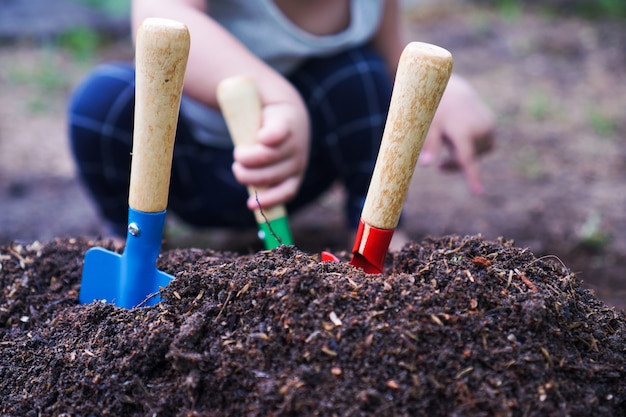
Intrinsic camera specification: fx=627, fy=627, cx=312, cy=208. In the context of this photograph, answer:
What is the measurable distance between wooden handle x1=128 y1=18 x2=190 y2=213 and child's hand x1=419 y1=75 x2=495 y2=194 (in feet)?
3.43

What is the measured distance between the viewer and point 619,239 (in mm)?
2176

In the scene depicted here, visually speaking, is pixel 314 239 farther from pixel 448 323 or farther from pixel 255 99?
pixel 448 323

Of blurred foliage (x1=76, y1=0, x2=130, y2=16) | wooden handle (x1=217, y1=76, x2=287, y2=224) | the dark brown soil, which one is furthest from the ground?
the dark brown soil

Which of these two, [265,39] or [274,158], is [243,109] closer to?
[274,158]

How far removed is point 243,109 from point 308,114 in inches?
18.7

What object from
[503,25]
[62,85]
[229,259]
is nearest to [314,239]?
[229,259]

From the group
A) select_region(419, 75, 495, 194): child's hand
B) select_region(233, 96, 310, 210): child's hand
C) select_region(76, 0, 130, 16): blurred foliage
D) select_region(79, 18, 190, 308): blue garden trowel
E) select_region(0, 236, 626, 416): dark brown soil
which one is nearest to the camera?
select_region(0, 236, 626, 416): dark brown soil

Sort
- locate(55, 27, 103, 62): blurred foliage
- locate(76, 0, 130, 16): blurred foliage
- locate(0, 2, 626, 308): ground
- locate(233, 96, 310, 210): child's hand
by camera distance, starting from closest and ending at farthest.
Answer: locate(233, 96, 310, 210): child's hand → locate(0, 2, 626, 308): ground → locate(55, 27, 103, 62): blurred foliage → locate(76, 0, 130, 16): blurred foliage

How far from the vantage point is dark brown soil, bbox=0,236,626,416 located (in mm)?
786

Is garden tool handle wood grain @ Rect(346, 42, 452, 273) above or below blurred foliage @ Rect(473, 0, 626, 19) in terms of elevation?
below

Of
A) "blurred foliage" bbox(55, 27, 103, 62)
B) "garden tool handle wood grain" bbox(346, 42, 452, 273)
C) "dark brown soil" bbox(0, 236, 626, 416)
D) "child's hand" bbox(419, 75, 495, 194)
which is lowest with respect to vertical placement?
"dark brown soil" bbox(0, 236, 626, 416)

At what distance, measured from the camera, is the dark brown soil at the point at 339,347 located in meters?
0.79

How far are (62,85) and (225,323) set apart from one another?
332 centimetres

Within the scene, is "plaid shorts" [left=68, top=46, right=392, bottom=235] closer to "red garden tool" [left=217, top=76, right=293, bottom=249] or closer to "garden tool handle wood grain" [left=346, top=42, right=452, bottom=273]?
"red garden tool" [left=217, top=76, right=293, bottom=249]
